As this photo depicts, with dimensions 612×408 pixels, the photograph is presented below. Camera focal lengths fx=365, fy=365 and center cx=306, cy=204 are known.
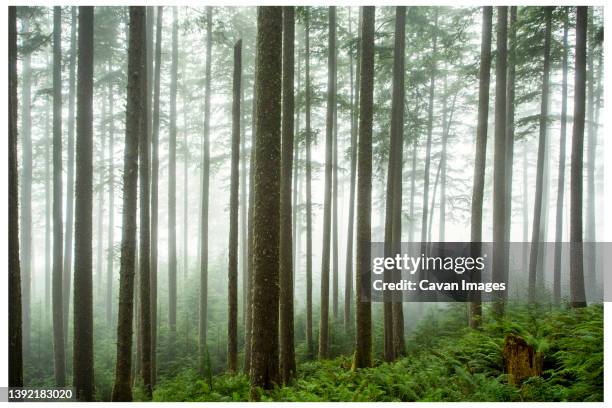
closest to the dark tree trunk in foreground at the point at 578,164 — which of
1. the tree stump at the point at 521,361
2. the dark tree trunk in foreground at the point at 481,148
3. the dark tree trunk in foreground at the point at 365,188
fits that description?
the dark tree trunk in foreground at the point at 481,148

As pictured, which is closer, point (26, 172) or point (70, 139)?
point (70, 139)

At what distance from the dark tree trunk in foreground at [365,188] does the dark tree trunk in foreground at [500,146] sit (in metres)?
4.18

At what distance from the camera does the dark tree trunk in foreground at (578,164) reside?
30.4 feet

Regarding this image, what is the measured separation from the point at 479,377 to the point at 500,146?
6592mm

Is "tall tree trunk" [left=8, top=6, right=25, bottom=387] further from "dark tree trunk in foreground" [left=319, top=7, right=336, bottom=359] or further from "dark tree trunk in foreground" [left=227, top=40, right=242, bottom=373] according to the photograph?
"dark tree trunk in foreground" [left=319, top=7, right=336, bottom=359]

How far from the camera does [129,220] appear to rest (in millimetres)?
6770

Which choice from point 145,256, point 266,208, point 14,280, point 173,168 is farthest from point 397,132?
point 173,168

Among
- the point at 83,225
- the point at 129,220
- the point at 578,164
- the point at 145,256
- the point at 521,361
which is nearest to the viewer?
the point at 521,361

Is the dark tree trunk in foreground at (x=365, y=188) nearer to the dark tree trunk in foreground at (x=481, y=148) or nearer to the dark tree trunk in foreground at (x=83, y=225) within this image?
the dark tree trunk in foreground at (x=481, y=148)

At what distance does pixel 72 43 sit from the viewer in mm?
12820

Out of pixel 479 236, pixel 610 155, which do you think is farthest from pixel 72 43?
pixel 610 155

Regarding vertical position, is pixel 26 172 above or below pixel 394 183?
above

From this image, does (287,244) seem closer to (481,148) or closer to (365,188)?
(365,188)

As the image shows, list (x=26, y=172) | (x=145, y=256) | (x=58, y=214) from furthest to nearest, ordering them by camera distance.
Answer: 1. (x=26, y=172)
2. (x=58, y=214)
3. (x=145, y=256)
